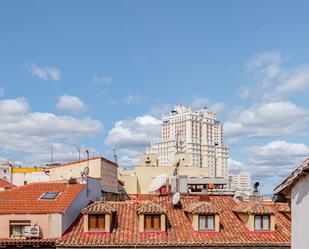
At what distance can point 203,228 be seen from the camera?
29594mm

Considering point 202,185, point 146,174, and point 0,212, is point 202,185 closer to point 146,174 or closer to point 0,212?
point 0,212

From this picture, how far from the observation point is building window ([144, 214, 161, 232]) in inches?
1151

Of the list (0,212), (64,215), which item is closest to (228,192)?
(64,215)

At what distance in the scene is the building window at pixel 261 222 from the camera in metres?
29.9

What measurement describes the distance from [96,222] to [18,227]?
15.6 ft

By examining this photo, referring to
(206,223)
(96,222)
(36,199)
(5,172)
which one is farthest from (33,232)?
(5,172)

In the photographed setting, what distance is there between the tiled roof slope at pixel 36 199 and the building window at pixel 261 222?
11.4 m

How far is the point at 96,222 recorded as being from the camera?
1145 inches

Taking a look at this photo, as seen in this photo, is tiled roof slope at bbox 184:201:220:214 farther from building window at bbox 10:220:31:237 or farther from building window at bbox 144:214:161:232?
building window at bbox 10:220:31:237

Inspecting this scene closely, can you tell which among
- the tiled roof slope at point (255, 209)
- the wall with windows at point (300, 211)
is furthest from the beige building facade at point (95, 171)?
the wall with windows at point (300, 211)

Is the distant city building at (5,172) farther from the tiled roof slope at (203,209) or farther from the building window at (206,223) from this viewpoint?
the building window at (206,223)

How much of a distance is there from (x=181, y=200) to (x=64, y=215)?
829 cm

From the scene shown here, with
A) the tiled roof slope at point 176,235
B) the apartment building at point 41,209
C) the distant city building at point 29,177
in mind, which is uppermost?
the distant city building at point 29,177

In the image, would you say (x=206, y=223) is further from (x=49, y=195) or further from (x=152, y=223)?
(x=49, y=195)
